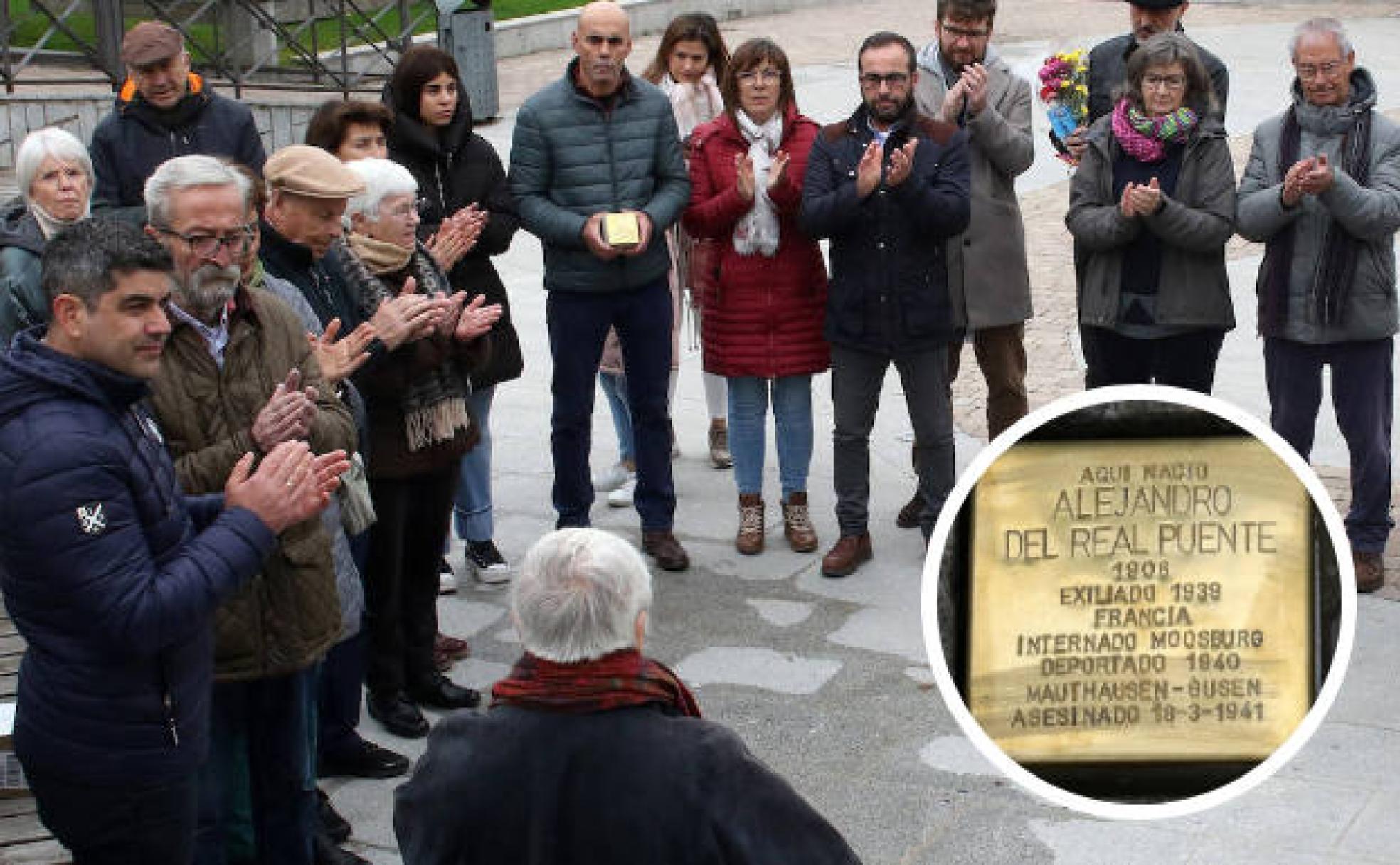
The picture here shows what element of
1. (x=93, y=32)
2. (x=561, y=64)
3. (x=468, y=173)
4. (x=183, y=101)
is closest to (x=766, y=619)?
(x=468, y=173)

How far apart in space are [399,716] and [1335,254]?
332cm

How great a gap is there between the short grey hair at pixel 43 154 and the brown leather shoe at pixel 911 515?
125 inches

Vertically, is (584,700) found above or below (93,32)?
below

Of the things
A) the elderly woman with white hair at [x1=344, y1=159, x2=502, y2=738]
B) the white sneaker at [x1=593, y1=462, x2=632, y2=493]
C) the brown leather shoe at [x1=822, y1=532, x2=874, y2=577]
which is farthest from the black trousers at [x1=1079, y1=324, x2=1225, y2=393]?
the elderly woman with white hair at [x1=344, y1=159, x2=502, y2=738]

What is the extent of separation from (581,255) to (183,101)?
71.5 inches

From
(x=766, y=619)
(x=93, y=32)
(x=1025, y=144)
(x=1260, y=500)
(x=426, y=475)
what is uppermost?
(x=93, y=32)

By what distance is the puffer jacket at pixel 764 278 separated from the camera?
279 inches

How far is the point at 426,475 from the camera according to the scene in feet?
18.5

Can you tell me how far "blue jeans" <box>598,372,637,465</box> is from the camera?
26.1 feet

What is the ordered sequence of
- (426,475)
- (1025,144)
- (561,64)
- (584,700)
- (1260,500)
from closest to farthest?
(1260,500) → (584,700) → (426,475) → (1025,144) → (561,64)

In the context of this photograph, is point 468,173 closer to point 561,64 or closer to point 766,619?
point 766,619

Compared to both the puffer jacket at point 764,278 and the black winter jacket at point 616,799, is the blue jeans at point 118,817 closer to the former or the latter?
the black winter jacket at point 616,799

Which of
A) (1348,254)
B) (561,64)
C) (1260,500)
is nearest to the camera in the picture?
(1260,500)

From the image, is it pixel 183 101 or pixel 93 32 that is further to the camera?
pixel 93 32
